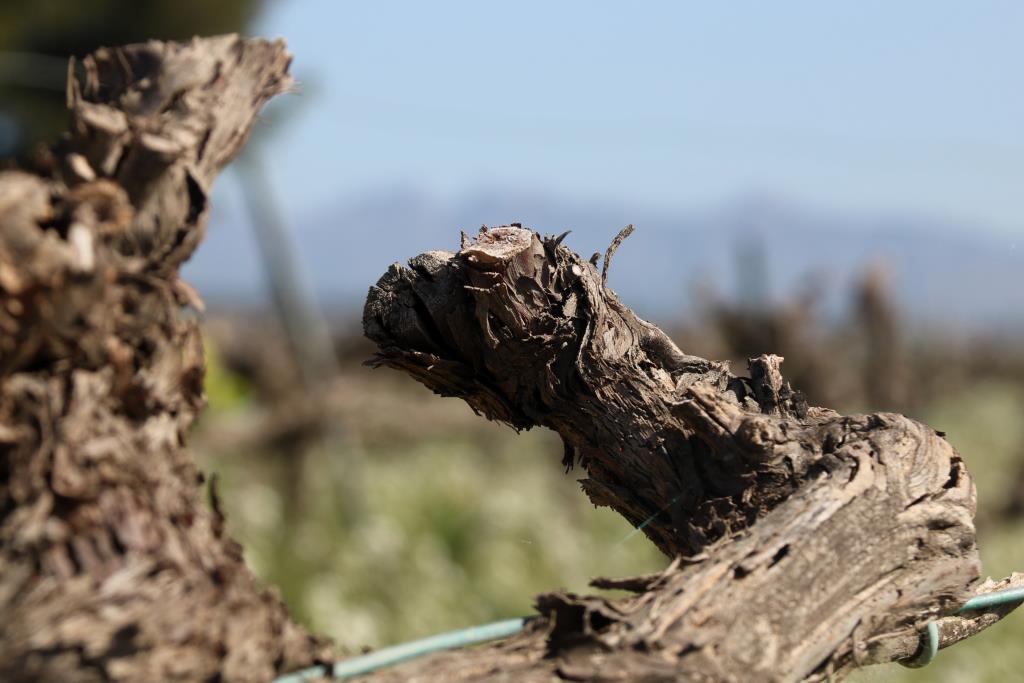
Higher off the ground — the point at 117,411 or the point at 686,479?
the point at 117,411

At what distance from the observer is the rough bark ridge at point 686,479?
1.33 metres

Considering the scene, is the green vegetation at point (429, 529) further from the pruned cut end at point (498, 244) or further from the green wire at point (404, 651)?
the green wire at point (404, 651)

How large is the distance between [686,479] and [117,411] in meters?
0.84

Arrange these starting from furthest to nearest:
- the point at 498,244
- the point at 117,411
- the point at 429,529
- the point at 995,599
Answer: the point at 429,529, the point at 995,599, the point at 498,244, the point at 117,411

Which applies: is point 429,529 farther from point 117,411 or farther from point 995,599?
point 117,411

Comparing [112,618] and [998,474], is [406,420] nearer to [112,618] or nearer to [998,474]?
[998,474]

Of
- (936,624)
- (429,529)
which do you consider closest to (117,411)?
(936,624)

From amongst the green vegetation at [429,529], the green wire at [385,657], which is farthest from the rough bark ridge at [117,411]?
the green vegetation at [429,529]

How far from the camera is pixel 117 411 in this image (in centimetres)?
125

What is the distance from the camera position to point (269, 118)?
5.46ft

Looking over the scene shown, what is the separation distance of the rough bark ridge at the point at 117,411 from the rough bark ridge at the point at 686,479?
27 centimetres

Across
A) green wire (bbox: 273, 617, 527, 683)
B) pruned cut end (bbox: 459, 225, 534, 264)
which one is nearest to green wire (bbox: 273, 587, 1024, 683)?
green wire (bbox: 273, 617, 527, 683)

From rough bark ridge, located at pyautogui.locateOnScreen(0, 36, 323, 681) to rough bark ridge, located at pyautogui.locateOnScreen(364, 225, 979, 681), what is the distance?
0.27m

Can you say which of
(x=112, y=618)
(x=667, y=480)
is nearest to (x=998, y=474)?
(x=667, y=480)
